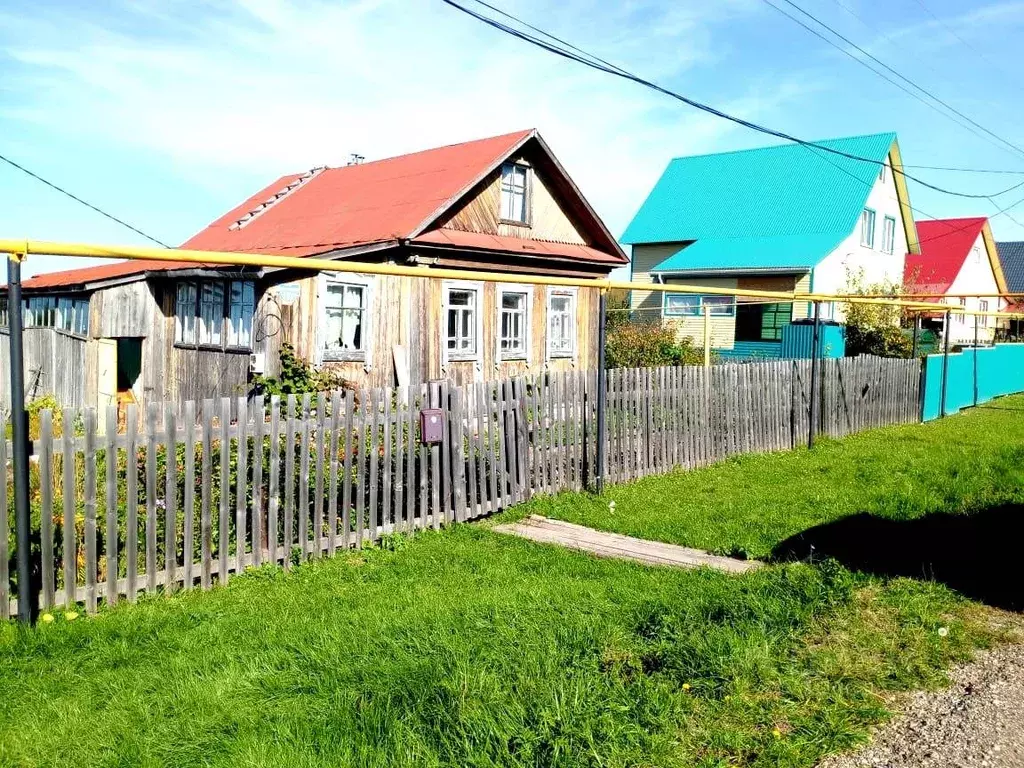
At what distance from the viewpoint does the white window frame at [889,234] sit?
3158cm

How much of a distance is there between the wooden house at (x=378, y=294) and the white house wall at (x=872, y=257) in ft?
34.6

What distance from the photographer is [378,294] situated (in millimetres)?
15359

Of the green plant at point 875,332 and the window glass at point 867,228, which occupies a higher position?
the window glass at point 867,228

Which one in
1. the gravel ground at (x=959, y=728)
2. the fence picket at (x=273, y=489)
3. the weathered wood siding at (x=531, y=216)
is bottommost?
the gravel ground at (x=959, y=728)

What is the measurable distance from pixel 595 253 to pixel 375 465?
548 inches

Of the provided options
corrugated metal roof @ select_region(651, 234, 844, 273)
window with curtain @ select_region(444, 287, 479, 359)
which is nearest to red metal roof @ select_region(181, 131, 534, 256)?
window with curtain @ select_region(444, 287, 479, 359)

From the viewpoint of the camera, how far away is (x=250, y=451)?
6266 millimetres

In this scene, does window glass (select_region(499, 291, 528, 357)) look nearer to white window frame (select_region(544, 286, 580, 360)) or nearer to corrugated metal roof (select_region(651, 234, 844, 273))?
white window frame (select_region(544, 286, 580, 360))

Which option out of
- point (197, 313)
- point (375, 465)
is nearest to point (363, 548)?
point (375, 465)

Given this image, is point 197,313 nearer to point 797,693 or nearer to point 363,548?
point 363,548

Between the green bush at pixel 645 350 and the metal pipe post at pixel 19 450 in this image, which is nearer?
the metal pipe post at pixel 19 450

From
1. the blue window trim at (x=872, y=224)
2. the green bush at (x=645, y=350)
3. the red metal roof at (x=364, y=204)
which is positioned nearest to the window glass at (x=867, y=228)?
the blue window trim at (x=872, y=224)

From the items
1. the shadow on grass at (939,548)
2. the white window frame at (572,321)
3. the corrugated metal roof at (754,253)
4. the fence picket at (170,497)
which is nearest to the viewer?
the fence picket at (170,497)

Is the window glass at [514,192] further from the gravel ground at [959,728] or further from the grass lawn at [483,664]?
the gravel ground at [959,728]
